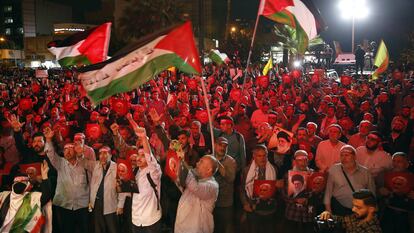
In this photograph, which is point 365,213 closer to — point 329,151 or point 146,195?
point 329,151

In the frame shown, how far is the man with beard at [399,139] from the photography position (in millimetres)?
7477

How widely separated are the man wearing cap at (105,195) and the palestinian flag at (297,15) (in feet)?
12.2

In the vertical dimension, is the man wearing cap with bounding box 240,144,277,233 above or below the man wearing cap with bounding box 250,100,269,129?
below

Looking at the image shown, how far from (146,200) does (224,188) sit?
1.12m

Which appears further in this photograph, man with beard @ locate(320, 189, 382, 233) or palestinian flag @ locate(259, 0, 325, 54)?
palestinian flag @ locate(259, 0, 325, 54)

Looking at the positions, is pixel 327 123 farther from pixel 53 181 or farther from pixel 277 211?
pixel 53 181

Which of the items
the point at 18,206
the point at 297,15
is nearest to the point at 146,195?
the point at 18,206

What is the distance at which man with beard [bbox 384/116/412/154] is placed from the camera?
7.48 m

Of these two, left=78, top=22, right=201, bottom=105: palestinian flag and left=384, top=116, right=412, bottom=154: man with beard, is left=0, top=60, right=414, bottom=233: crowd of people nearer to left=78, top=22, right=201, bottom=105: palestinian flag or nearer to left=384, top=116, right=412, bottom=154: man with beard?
left=384, top=116, right=412, bottom=154: man with beard

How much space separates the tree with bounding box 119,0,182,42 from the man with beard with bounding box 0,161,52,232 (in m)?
39.9

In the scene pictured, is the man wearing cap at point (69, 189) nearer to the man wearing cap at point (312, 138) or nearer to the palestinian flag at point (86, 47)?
the palestinian flag at point (86, 47)

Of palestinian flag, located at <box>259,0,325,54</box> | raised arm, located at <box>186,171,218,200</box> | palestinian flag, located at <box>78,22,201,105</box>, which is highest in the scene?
palestinian flag, located at <box>259,0,325,54</box>

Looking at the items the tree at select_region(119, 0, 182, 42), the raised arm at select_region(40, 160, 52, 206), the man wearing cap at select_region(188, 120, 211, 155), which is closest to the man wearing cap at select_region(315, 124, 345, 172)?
the man wearing cap at select_region(188, 120, 211, 155)

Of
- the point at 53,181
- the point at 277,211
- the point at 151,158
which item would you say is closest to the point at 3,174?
the point at 53,181
